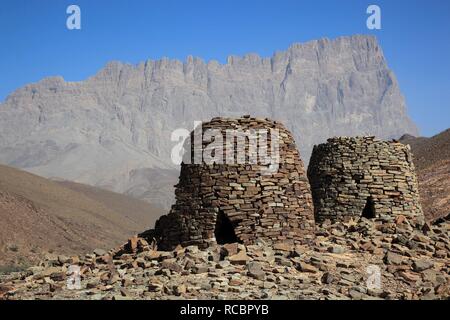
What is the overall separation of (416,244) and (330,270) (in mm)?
2911

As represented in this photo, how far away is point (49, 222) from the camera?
4422 centimetres

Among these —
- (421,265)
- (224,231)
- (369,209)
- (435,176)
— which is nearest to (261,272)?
(224,231)

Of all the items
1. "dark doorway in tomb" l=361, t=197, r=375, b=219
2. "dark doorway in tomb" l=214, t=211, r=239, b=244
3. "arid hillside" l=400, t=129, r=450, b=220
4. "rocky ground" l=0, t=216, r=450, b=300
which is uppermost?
"arid hillside" l=400, t=129, r=450, b=220

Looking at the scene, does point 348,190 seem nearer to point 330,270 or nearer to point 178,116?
point 330,270

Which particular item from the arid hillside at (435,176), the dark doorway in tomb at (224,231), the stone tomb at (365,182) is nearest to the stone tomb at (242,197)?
the dark doorway in tomb at (224,231)

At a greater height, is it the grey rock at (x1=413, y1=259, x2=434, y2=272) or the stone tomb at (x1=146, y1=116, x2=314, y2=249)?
the stone tomb at (x1=146, y1=116, x2=314, y2=249)

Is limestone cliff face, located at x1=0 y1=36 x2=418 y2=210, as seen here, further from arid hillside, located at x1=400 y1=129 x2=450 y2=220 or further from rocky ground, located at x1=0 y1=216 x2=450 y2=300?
rocky ground, located at x1=0 y1=216 x2=450 y2=300

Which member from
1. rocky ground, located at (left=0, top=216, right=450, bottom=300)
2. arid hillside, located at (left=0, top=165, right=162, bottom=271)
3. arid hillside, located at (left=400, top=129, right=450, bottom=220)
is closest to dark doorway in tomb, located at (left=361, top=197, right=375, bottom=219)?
rocky ground, located at (left=0, top=216, right=450, bottom=300)

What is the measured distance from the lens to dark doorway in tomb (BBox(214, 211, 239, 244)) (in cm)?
1183

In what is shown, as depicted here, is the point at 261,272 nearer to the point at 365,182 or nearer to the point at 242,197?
the point at 242,197

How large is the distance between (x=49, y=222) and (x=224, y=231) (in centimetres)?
3481

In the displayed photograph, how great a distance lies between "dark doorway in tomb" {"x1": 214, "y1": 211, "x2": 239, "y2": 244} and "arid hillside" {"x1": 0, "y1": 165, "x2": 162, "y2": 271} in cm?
2116

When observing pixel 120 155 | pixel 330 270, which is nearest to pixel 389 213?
pixel 330 270

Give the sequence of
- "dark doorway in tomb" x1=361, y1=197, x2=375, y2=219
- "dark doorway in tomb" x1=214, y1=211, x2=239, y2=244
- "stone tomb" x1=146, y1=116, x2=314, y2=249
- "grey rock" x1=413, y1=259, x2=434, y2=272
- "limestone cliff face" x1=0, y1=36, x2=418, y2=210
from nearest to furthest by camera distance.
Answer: "grey rock" x1=413, y1=259, x2=434, y2=272
"stone tomb" x1=146, y1=116, x2=314, y2=249
"dark doorway in tomb" x1=214, y1=211, x2=239, y2=244
"dark doorway in tomb" x1=361, y1=197, x2=375, y2=219
"limestone cliff face" x1=0, y1=36, x2=418, y2=210
